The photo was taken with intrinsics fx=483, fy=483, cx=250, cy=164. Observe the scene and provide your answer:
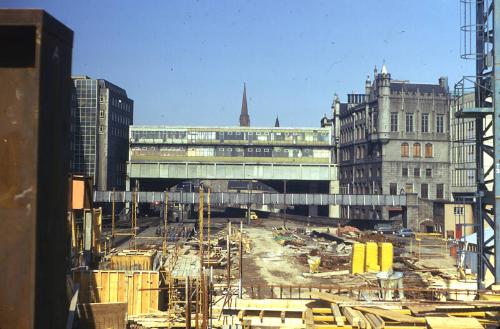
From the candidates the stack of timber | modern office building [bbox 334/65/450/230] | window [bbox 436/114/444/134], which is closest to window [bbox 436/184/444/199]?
modern office building [bbox 334/65/450/230]

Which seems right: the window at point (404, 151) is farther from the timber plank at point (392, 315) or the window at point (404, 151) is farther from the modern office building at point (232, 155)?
the timber plank at point (392, 315)

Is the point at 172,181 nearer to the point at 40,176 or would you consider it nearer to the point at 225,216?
the point at 225,216

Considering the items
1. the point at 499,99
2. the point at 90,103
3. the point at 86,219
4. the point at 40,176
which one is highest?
the point at 90,103

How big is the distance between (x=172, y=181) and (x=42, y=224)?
77593mm

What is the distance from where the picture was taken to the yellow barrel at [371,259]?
31578mm

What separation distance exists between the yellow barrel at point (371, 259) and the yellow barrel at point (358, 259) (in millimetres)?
273

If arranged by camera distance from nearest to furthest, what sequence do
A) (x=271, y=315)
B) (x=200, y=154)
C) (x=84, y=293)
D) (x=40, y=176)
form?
(x=40, y=176) → (x=271, y=315) → (x=84, y=293) → (x=200, y=154)

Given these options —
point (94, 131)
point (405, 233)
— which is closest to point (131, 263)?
point (405, 233)

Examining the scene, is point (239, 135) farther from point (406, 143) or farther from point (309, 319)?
point (309, 319)

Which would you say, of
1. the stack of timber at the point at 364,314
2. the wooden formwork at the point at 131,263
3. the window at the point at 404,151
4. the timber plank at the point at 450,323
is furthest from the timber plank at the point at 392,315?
the window at the point at 404,151

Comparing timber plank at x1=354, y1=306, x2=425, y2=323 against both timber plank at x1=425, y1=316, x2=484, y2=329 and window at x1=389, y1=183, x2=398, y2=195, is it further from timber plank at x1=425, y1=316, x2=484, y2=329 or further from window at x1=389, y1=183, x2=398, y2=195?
window at x1=389, y1=183, x2=398, y2=195

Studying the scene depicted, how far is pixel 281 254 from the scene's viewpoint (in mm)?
40531

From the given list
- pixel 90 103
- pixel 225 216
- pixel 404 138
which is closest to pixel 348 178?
pixel 404 138

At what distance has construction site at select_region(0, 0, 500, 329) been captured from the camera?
3332 millimetres
